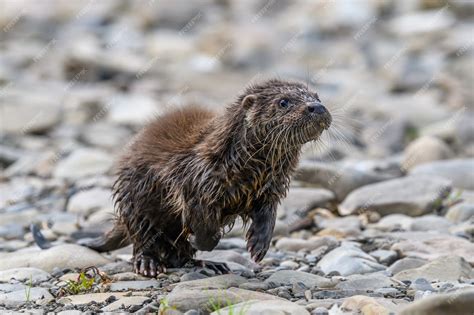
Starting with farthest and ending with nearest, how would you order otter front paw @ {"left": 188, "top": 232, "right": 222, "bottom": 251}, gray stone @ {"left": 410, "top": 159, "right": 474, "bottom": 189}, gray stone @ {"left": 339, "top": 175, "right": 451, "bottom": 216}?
gray stone @ {"left": 410, "top": 159, "right": 474, "bottom": 189} → gray stone @ {"left": 339, "top": 175, "right": 451, "bottom": 216} → otter front paw @ {"left": 188, "top": 232, "right": 222, "bottom": 251}

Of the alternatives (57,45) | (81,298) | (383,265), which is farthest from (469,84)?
(81,298)

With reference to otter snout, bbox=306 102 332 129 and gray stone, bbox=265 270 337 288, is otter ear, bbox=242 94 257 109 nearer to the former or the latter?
otter snout, bbox=306 102 332 129

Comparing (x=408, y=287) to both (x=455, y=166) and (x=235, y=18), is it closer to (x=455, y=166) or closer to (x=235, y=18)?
(x=455, y=166)

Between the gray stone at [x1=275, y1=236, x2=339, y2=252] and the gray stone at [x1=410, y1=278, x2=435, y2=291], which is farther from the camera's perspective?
the gray stone at [x1=275, y1=236, x2=339, y2=252]

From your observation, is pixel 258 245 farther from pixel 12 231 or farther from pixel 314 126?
pixel 12 231

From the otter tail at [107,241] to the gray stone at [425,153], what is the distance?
4.74 m

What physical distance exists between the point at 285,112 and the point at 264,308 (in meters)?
1.63

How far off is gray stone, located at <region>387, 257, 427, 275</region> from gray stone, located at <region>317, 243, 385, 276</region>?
91 mm

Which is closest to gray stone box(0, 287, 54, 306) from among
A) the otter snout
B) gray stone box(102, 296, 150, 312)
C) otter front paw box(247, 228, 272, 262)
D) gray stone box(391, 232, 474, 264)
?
gray stone box(102, 296, 150, 312)

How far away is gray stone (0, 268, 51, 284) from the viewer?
6.68 meters

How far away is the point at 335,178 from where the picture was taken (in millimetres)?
9828

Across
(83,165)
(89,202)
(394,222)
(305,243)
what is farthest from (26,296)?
(83,165)

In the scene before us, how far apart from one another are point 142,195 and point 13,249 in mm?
1839

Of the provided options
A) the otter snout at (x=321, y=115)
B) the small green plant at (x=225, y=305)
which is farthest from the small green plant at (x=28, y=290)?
the otter snout at (x=321, y=115)
